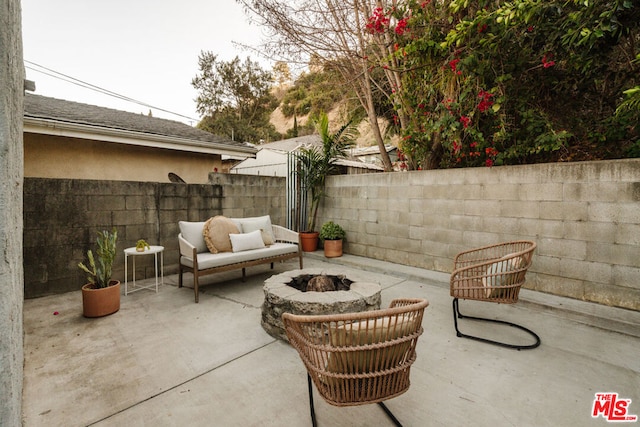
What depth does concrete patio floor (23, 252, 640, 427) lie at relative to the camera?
1.62 metres

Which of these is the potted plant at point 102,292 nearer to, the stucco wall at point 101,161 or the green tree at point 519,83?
the stucco wall at point 101,161

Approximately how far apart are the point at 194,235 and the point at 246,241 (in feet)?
2.38

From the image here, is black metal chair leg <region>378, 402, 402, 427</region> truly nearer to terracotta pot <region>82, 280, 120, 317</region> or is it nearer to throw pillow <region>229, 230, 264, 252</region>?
throw pillow <region>229, 230, 264, 252</region>

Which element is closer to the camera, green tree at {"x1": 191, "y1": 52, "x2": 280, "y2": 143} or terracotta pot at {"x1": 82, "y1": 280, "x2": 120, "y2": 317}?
terracotta pot at {"x1": 82, "y1": 280, "x2": 120, "y2": 317}

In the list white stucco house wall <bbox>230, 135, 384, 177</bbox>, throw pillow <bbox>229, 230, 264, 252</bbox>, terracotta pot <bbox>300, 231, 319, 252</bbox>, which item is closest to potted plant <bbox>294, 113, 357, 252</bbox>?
terracotta pot <bbox>300, 231, 319, 252</bbox>

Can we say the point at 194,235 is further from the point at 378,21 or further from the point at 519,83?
the point at 519,83

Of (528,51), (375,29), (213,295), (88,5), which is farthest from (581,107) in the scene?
(88,5)

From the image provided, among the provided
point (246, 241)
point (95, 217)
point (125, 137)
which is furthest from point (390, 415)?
point (125, 137)

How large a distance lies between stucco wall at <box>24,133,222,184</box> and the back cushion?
3120 mm

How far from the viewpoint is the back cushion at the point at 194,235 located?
12.8 feet

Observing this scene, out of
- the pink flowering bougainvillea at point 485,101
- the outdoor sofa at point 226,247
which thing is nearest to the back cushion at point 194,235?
the outdoor sofa at point 226,247

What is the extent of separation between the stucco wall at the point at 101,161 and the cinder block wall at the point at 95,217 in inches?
82.5

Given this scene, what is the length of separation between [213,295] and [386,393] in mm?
2837

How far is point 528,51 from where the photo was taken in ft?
12.5
